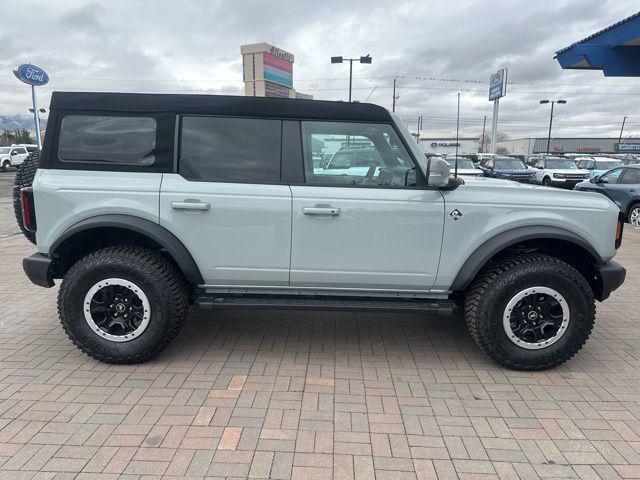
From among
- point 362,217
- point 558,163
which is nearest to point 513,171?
point 558,163

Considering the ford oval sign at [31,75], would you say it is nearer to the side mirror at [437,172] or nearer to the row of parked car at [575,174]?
the row of parked car at [575,174]

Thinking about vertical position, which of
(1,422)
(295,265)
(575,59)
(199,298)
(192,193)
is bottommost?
(1,422)

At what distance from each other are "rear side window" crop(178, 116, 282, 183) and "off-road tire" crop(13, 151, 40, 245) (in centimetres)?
132

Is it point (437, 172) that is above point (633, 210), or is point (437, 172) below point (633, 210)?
above

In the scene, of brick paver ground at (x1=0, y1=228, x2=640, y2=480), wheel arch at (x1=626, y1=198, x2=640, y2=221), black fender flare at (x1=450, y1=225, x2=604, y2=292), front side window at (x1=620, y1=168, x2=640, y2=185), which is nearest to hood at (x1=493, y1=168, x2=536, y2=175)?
front side window at (x1=620, y1=168, x2=640, y2=185)

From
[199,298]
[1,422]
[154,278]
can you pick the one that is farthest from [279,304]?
[1,422]

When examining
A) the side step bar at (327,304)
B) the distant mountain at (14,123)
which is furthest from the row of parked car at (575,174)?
the distant mountain at (14,123)

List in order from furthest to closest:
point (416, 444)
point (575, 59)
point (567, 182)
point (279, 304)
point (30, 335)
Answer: point (567, 182), point (575, 59), point (30, 335), point (279, 304), point (416, 444)

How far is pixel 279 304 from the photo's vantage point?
3545mm

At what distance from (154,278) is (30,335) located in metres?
1.68

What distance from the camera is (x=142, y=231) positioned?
3357 mm

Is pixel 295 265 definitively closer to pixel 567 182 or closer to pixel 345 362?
pixel 345 362

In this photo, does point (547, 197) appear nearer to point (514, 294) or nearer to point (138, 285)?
point (514, 294)

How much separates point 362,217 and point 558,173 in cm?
1898
